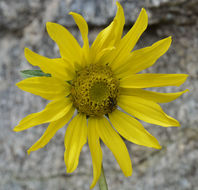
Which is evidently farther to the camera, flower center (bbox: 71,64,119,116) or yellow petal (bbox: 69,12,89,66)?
flower center (bbox: 71,64,119,116)

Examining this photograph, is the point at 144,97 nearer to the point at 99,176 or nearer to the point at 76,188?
the point at 99,176

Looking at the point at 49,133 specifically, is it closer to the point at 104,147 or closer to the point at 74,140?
the point at 74,140

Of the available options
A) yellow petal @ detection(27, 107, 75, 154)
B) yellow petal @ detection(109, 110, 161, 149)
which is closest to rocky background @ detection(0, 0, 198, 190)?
yellow petal @ detection(109, 110, 161, 149)

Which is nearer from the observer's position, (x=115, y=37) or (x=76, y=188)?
(x=115, y=37)

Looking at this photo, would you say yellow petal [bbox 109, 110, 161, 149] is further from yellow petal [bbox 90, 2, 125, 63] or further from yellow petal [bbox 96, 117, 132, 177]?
yellow petal [bbox 90, 2, 125, 63]

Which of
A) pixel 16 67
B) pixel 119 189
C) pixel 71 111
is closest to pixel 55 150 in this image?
pixel 119 189

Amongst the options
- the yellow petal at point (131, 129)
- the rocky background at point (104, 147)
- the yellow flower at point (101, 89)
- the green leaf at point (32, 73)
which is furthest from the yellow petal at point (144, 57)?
the rocky background at point (104, 147)

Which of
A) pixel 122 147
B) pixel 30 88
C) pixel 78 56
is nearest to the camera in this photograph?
pixel 30 88
